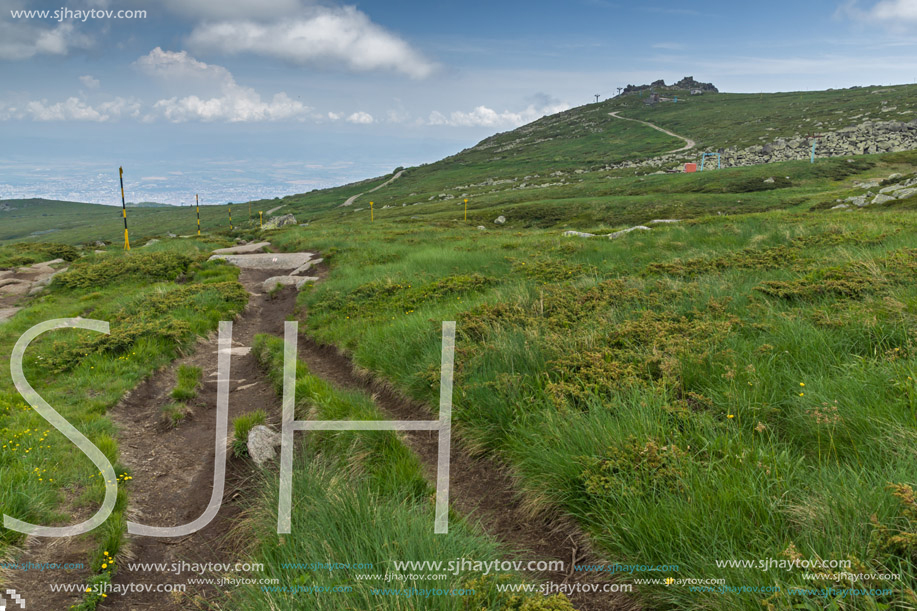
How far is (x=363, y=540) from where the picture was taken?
142 inches

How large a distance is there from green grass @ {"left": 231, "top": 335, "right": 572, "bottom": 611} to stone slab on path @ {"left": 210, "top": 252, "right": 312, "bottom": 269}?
17.8 metres

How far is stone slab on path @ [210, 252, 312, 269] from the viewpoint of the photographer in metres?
22.0

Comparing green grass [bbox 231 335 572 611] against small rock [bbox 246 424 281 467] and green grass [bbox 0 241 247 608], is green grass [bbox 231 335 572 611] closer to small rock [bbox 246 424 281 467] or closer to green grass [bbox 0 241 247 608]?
small rock [bbox 246 424 281 467]

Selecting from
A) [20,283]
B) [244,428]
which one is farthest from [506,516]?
[20,283]

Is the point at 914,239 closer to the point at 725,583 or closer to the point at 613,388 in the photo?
the point at 613,388

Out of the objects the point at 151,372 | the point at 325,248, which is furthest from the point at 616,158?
the point at 151,372

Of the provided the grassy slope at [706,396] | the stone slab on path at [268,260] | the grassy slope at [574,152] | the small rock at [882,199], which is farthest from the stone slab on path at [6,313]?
the grassy slope at [574,152]

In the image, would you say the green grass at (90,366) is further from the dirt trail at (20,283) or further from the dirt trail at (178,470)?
the dirt trail at (20,283)

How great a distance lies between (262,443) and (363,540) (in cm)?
334

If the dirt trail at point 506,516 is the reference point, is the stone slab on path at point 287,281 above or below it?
above

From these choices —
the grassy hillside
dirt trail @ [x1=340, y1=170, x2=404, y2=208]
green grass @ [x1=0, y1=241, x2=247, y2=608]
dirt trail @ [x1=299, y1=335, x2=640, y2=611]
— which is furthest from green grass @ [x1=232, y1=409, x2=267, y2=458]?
dirt trail @ [x1=340, y1=170, x2=404, y2=208]

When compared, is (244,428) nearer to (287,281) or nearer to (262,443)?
(262,443)

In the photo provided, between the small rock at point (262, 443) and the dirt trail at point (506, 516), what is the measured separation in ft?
5.33

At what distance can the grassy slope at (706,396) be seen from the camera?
10.7 ft
